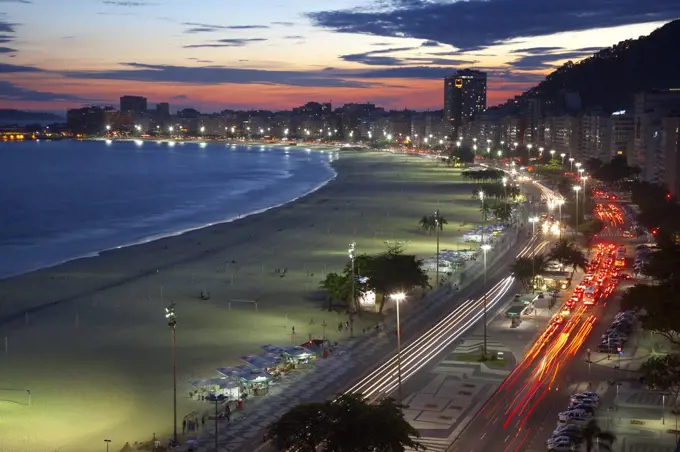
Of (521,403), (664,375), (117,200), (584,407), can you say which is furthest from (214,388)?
(117,200)

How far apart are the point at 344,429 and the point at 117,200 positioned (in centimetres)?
6315

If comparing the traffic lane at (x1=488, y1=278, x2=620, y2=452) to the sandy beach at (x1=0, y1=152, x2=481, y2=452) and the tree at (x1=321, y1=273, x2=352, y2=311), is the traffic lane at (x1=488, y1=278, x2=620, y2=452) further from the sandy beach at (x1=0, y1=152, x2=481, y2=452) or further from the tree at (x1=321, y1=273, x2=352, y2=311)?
the tree at (x1=321, y1=273, x2=352, y2=311)

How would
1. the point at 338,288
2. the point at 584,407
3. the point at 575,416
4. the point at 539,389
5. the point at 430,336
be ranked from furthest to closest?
the point at 338,288 → the point at 430,336 → the point at 539,389 → the point at 584,407 → the point at 575,416

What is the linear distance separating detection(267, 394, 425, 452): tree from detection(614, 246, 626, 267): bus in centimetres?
2487

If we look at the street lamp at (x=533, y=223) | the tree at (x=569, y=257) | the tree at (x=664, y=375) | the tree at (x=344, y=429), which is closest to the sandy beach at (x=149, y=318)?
the street lamp at (x=533, y=223)

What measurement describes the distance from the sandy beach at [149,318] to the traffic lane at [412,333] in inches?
93.7

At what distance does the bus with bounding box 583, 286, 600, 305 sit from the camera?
30.6 metres

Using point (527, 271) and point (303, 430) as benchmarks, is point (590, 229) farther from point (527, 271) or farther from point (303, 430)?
point (303, 430)

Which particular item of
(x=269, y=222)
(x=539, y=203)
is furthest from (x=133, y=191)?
(x=539, y=203)

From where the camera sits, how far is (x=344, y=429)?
15.2 m

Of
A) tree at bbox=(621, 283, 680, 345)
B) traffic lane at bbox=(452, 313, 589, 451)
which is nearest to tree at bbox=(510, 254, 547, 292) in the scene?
tree at bbox=(621, 283, 680, 345)

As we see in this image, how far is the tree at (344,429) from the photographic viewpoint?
1516 centimetres

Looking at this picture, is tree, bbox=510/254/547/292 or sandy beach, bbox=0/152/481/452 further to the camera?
tree, bbox=510/254/547/292

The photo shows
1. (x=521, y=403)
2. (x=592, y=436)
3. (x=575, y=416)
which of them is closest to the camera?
(x=592, y=436)
